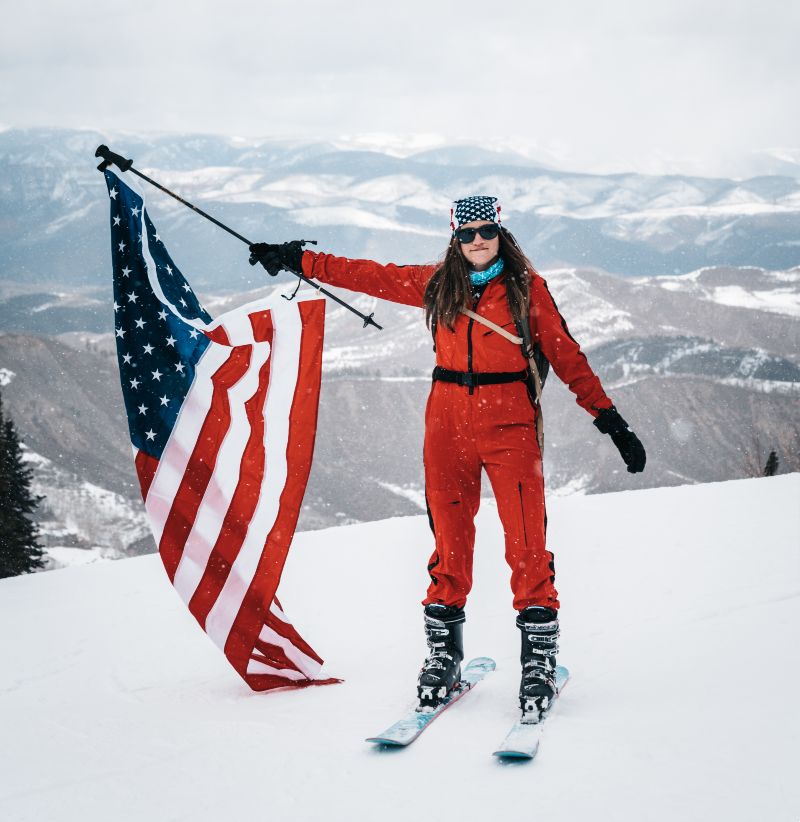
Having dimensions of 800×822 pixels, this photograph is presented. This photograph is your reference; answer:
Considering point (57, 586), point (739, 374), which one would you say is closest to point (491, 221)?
point (57, 586)

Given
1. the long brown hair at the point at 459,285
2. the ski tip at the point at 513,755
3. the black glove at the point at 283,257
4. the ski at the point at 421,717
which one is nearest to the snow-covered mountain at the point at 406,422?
the ski at the point at 421,717

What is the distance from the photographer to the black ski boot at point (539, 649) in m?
3.32

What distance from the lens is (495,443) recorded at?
346 centimetres

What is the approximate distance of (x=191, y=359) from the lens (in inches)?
161

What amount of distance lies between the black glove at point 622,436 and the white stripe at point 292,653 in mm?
1755

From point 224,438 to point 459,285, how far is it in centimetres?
134

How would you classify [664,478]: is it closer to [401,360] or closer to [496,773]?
[401,360]

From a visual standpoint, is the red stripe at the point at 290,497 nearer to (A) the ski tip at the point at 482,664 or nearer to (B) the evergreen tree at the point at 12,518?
(A) the ski tip at the point at 482,664

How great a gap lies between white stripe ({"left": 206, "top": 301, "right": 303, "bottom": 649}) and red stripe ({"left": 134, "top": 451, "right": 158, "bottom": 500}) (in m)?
0.50

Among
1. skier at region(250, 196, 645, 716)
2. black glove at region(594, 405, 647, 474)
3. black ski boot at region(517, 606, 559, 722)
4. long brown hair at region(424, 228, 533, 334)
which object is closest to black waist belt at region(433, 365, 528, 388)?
skier at region(250, 196, 645, 716)

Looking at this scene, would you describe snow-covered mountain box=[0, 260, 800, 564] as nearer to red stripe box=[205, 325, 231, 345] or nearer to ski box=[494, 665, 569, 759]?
red stripe box=[205, 325, 231, 345]

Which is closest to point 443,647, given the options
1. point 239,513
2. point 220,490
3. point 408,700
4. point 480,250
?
point 408,700

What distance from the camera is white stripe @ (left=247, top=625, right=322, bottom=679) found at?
4008 millimetres

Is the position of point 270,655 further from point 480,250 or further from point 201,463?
point 480,250
